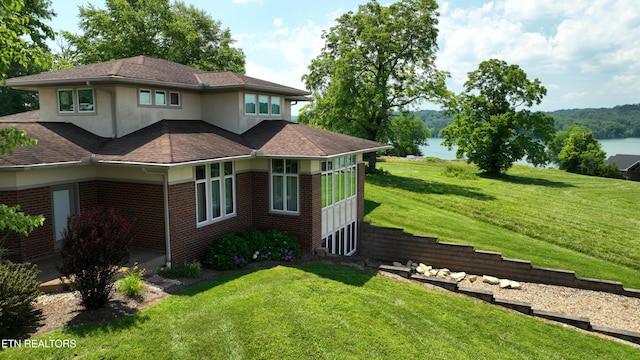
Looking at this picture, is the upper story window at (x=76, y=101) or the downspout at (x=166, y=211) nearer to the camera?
the downspout at (x=166, y=211)

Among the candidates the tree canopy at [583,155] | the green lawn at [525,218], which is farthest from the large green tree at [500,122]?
the tree canopy at [583,155]

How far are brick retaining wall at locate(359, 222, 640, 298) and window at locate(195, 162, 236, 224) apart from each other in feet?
22.0

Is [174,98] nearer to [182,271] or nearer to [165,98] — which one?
[165,98]

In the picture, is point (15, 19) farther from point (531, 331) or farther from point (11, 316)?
point (531, 331)

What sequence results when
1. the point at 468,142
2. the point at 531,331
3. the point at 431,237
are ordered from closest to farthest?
1. the point at 531,331
2. the point at 431,237
3. the point at 468,142

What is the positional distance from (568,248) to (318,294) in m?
14.6

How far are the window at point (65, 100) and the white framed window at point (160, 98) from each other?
2.75 m

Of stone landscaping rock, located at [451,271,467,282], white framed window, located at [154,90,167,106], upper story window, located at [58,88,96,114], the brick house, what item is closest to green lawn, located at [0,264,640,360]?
the brick house

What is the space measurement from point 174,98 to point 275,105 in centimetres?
440

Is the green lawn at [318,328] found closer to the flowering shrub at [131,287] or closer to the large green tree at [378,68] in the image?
the flowering shrub at [131,287]

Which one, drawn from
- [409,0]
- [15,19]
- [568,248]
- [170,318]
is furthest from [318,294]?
[409,0]

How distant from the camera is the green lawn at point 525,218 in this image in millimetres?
18125

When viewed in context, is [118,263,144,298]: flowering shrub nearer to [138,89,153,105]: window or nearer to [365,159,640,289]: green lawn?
[138,89,153,105]: window

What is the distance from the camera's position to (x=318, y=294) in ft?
34.2
